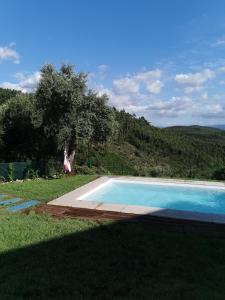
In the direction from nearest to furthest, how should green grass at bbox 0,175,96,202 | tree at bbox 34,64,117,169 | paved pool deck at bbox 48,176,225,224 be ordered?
paved pool deck at bbox 48,176,225,224, green grass at bbox 0,175,96,202, tree at bbox 34,64,117,169

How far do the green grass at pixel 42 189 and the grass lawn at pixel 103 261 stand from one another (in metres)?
2.38

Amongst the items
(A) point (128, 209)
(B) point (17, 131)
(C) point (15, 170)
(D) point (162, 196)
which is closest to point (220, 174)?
(D) point (162, 196)

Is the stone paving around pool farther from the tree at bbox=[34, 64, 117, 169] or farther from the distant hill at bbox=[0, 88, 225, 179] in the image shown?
the distant hill at bbox=[0, 88, 225, 179]

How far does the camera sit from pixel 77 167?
1884 cm

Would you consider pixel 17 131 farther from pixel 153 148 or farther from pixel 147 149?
pixel 153 148

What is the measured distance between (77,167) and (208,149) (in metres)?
29.8

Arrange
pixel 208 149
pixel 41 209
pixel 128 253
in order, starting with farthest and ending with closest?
1. pixel 208 149
2. pixel 41 209
3. pixel 128 253

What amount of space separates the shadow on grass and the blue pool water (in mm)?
4760

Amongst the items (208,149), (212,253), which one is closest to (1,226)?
(212,253)

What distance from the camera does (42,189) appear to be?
11969mm

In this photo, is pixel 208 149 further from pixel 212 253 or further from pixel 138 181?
pixel 212 253

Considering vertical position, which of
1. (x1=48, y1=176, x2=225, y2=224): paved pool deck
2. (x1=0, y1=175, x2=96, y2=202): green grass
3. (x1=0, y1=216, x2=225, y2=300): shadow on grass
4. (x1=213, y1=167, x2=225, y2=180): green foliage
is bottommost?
(x1=0, y1=216, x2=225, y2=300): shadow on grass

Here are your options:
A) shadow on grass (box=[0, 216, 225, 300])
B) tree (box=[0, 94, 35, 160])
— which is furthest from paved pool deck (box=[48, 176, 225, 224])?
tree (box=[0, 94, 35, 160])

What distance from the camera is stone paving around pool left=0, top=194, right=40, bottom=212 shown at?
9305 millimetres
